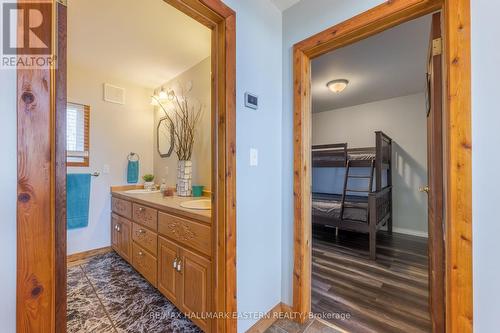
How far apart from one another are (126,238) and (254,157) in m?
2.00

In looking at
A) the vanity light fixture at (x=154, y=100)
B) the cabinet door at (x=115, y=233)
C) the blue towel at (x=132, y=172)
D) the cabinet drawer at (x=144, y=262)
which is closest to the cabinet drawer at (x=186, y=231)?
the cabinet drawer at (x=144, y=262)

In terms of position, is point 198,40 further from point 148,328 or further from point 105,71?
point 148,328

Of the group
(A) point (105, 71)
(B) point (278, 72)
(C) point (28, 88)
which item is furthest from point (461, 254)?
(A) point (105, 71)

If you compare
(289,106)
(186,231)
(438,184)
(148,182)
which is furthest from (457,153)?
(148,182)

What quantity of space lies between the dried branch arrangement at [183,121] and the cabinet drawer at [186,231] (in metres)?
1.01

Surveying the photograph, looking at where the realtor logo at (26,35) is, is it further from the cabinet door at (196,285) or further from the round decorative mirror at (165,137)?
the round decorative mirror at (165,137)

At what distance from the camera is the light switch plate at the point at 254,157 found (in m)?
1.44

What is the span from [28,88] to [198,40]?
A: 1.87 m

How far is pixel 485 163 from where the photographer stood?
95 centimetres

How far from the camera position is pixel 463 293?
0.98 metres

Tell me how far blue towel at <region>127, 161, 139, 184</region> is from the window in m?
0.51

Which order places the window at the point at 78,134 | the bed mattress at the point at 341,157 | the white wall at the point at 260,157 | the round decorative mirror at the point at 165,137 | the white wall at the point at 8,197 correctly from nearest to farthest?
the white wall at the point at 8,197, the white wall at the point at 260,157, the window at the point at 78,134, the round decorative mirror at the point at 165,137, the bed mattress at the point at 341,157

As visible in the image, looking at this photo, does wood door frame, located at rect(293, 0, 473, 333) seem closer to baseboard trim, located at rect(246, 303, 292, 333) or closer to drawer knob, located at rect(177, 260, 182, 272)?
baseboard trim, located at rect(246, 303, 292, 333)

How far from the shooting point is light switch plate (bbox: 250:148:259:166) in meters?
1.44
